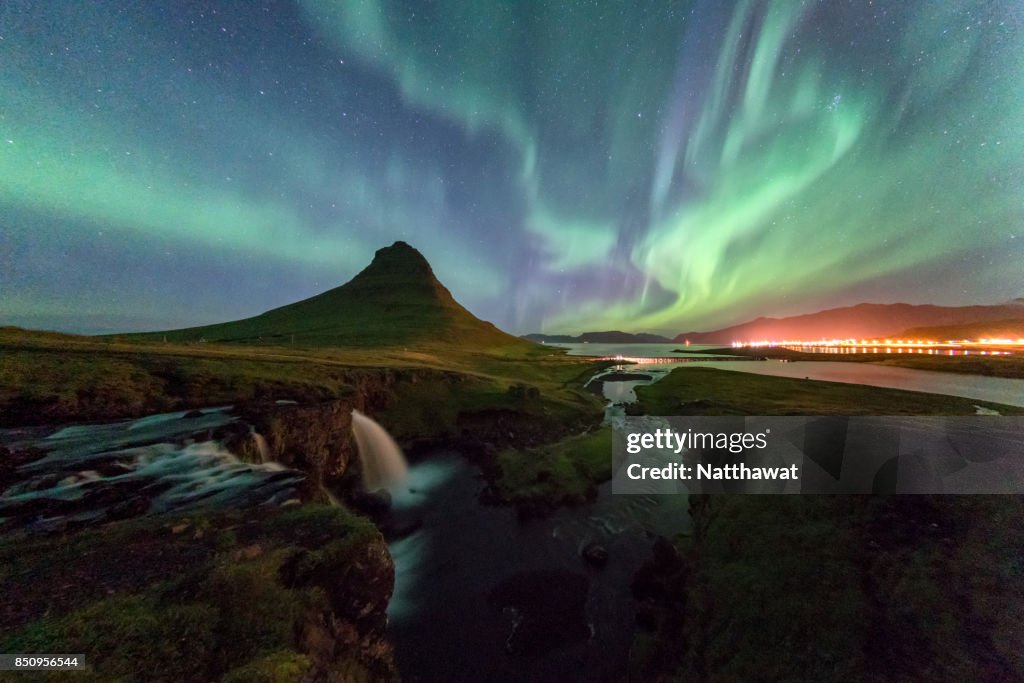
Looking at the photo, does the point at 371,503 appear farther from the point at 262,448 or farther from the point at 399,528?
the point at 262,448

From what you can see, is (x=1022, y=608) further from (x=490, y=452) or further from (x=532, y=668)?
(x=490, y=452)

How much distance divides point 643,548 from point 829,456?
10186 millimetres

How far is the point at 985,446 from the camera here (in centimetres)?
1574

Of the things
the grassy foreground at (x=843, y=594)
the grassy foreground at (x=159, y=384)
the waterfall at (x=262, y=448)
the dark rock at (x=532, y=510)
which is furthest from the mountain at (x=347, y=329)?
the grassy foreground at (x=843, y=594)

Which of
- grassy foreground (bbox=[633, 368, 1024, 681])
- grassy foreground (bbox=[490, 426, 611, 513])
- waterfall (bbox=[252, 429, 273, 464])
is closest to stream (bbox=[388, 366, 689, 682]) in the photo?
grassy foreground (bbox=[490, 426, 611, 513])

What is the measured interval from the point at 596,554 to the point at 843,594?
10839mm

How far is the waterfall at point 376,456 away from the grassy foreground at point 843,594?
20088mm

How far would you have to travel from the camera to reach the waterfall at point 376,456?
2777 centimetres

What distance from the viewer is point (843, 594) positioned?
964cm

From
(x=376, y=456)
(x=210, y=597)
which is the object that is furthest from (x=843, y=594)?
(x=376, y=456)

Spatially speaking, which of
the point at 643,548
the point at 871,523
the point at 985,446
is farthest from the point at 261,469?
the point at 985,446

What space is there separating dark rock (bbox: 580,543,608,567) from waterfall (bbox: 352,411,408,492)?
1615 cm

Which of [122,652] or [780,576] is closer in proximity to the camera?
[122,652]

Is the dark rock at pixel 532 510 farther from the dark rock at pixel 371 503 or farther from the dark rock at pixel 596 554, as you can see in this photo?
the dark rock at pixel 371 503
